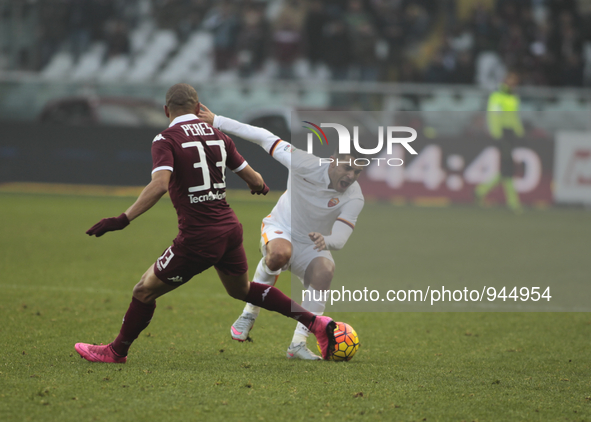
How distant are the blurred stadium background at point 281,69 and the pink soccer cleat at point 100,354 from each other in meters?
8.28

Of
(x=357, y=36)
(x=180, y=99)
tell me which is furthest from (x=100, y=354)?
(x=357, y=36)

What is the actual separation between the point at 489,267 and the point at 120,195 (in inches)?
368

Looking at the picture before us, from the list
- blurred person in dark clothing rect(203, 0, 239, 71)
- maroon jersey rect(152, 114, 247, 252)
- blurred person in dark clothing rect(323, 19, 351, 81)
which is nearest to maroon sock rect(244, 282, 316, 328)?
maroon jersey rect(152, 114, 247, 252)

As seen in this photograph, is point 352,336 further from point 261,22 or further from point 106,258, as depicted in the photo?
point 261,22

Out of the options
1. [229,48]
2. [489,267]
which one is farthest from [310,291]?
[229,48]

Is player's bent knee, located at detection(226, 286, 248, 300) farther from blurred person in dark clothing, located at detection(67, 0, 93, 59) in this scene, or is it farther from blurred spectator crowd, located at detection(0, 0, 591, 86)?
blurred person in dark clothing, located at detection(67, 0, 93, 59)

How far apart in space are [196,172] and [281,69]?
45.7ft

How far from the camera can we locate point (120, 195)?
47.8 feet

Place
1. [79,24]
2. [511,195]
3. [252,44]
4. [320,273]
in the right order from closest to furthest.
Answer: [320,273], [511,195], [252,44], [79,24]

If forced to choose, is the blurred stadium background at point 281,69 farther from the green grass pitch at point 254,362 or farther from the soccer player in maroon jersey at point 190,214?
the soccer player in maroon jersey at point 190,214

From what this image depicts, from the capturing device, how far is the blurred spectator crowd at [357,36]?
1723 cm

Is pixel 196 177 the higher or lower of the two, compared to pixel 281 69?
higher

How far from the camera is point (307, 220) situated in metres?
4.91

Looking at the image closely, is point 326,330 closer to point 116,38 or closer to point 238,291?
point 238,291
